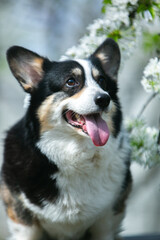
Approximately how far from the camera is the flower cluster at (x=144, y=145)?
12.5ft

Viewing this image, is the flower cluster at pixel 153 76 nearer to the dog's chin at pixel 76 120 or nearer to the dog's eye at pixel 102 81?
the dog's eye at pixel 102 81

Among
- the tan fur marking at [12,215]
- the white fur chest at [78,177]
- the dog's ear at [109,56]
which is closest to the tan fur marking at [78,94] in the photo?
the white fur chest at [78,177]

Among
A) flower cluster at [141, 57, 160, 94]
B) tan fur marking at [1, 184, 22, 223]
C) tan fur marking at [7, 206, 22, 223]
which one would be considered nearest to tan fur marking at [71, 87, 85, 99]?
flower cluster at [141, 57, 160, 94]

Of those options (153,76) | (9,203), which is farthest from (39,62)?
(9,203)

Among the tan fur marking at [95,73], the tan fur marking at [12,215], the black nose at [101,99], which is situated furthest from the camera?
the tan fur marking at [12,215]

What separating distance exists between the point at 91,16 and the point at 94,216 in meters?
5.85

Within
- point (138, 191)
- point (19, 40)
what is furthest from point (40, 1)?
point (138, 191)

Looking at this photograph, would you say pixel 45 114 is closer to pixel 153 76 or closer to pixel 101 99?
pixel 101 99

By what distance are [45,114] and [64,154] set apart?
1.40 ft

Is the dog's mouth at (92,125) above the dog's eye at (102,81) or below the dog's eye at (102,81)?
below

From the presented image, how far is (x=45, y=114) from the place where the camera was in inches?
136

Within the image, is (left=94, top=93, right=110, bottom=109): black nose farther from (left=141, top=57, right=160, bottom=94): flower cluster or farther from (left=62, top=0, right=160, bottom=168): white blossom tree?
(left=62, top=0, right=160, bottom=168): white blossom tree

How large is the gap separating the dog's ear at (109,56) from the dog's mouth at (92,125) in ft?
2.53

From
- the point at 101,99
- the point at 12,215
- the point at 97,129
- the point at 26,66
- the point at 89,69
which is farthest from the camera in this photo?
the point at 12,215
